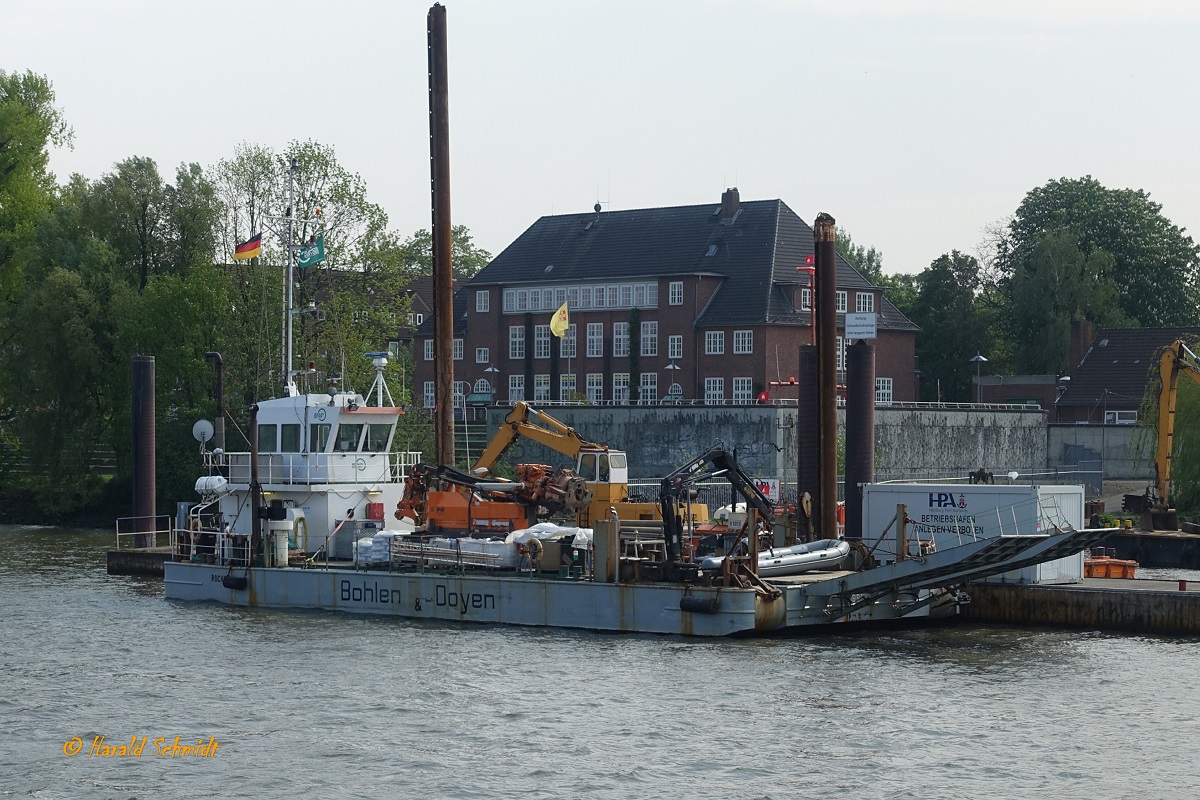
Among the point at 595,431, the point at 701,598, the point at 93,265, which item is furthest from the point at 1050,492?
the point at 93,265

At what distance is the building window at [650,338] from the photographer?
83.4 meters

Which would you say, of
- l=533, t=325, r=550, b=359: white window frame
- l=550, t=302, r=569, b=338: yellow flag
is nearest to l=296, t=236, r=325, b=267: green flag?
l=550, t=302, r=569, b=338: yellow flag

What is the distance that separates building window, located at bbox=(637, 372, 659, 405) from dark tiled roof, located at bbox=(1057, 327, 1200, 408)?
2177 centimetres

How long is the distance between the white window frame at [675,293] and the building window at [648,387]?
388 centimetres

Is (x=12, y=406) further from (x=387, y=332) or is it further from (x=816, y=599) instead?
(x=816, y=599)

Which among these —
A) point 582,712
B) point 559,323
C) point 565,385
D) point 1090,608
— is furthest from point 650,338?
point 582,712

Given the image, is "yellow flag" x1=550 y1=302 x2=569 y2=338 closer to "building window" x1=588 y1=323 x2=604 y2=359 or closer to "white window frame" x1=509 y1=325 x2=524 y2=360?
"building window" x1=588 y1=323 x2=604 y2=359

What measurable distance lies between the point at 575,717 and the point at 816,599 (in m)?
7.26

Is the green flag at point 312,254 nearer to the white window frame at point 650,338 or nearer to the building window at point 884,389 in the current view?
the white window frame at point 650,338

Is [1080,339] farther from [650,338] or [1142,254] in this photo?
[650,338]

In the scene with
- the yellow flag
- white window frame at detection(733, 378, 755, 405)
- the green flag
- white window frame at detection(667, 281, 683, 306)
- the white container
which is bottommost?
the white container

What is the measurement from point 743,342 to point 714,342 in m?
2.05

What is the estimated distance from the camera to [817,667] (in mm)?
27875

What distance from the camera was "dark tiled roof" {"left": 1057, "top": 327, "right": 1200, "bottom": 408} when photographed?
272 feet
